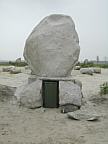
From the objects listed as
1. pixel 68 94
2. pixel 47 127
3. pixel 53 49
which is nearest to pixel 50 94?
pixel 68 94

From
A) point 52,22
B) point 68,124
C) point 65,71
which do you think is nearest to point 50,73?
point 65,71

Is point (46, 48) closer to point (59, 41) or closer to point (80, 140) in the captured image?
point (59, 41)

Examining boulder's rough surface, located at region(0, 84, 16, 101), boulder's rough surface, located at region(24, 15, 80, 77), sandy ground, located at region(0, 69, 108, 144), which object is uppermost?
boulder's rough surface, located at region(24, 15, 80, 77)

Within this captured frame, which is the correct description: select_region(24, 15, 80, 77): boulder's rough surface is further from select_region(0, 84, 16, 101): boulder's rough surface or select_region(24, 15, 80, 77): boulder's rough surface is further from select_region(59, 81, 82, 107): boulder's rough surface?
select_region(0, 84, 16, 101): boulder's rough surface

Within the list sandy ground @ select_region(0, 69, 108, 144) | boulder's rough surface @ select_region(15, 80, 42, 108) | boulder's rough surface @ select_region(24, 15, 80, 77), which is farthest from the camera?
boulder's rough surface @ select_region(24, 15, 80, 77)

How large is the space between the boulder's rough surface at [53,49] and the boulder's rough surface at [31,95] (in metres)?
0.45

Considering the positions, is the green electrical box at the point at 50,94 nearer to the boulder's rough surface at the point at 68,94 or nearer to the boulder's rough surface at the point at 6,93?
the boulder's rough surface at the point at 68,94

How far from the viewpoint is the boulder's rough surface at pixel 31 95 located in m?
7.01

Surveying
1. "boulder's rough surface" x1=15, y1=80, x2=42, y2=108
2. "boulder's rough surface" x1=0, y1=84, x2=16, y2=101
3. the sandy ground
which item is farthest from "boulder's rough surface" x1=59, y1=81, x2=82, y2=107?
"boulder's rough surface" x1=0, y1=84, x2=16, y2=101

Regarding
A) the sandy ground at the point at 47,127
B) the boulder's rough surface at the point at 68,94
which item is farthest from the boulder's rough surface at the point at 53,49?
the sandy ground at the point at 47,127

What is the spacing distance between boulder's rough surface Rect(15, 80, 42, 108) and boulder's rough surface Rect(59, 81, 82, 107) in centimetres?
52

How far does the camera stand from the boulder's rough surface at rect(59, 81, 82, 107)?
6.91 meters

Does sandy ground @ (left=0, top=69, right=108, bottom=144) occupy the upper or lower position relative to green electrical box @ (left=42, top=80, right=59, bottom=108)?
lower

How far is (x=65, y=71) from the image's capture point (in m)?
7.54
